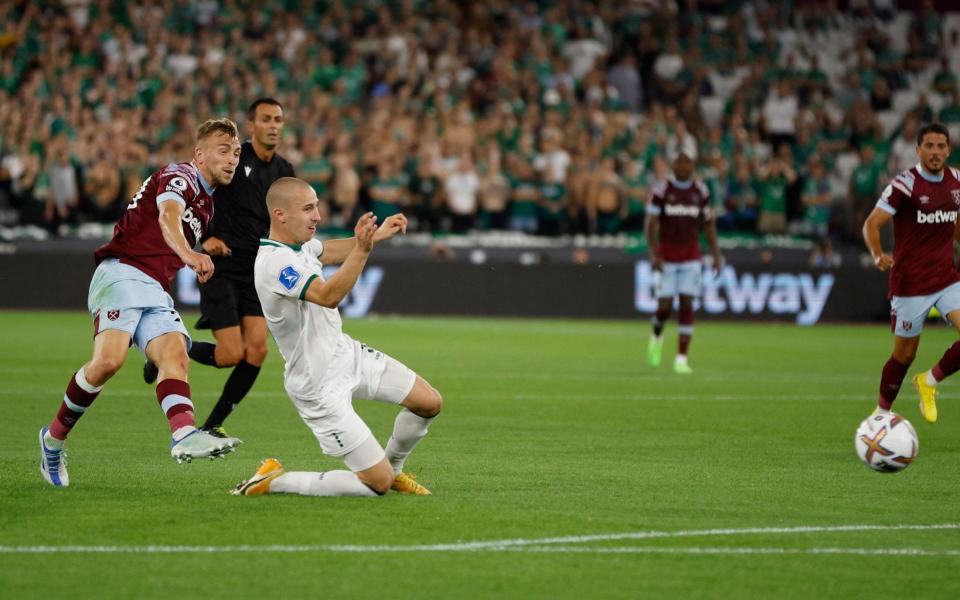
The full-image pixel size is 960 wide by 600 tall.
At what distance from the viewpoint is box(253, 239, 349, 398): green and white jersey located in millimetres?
7805

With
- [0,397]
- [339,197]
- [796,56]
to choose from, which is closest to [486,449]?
[0,397]

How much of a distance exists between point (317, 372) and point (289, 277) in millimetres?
544

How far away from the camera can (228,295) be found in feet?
35.1

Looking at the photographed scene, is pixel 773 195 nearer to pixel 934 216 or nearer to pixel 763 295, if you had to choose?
pixel 763 295

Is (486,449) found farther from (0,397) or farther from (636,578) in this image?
(0,397)

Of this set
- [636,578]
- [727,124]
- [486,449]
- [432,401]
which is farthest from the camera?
[727,124]

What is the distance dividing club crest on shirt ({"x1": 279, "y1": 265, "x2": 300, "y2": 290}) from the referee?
287 cm

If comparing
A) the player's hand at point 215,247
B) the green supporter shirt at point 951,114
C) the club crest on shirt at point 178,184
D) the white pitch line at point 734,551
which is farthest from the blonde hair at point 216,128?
the green supporter shirt at point 951,114

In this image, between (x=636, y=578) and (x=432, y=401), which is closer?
(x=636, y=578)

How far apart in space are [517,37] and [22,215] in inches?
Result: 390

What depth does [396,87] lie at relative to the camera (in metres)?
27.8

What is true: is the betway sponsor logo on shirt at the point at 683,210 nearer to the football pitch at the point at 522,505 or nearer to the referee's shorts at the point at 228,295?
the football pitch at the point at 522,505

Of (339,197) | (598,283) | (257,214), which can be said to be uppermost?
(257,214)

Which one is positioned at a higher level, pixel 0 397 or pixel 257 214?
pixel 257 214
